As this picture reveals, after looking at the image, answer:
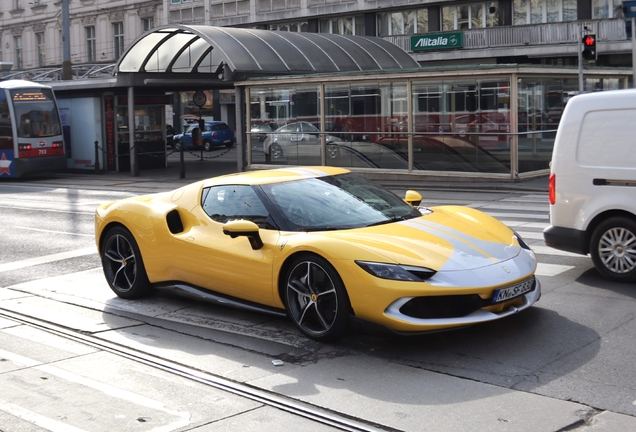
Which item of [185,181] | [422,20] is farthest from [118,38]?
[185,181]

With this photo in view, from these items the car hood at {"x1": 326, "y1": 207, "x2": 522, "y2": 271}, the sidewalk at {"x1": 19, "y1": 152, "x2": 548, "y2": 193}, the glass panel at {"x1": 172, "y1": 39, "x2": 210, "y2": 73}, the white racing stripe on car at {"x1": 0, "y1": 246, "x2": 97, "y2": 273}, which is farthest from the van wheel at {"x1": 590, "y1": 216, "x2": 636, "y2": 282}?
the glass panel at {"x1": 172, "y1": 39, "x2": 210, "y2": 73}

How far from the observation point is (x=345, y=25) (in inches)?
1912

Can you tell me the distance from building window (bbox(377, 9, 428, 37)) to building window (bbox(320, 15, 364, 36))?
126cm

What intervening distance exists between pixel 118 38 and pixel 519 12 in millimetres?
29576

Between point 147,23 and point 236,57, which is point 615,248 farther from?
point 147,23

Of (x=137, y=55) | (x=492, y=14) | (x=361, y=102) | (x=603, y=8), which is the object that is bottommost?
(x=361, y=102)

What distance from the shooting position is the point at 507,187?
20.0 meters

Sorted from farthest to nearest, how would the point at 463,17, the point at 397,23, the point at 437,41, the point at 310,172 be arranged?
1. the point at 397,23
2. the point at 437,41
3. the point at 463,17
4. the point at 310,172

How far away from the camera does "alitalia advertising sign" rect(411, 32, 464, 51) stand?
43.6 m

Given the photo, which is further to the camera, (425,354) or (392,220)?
(392,220)

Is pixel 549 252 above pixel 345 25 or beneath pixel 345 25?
beneath

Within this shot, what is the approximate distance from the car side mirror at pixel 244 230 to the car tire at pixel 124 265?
1.74 meters

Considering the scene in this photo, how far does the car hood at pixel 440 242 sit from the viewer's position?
6445 millimetres

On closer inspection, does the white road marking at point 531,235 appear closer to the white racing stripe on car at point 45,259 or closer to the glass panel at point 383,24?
the white racing stripe on car at point 45,259
